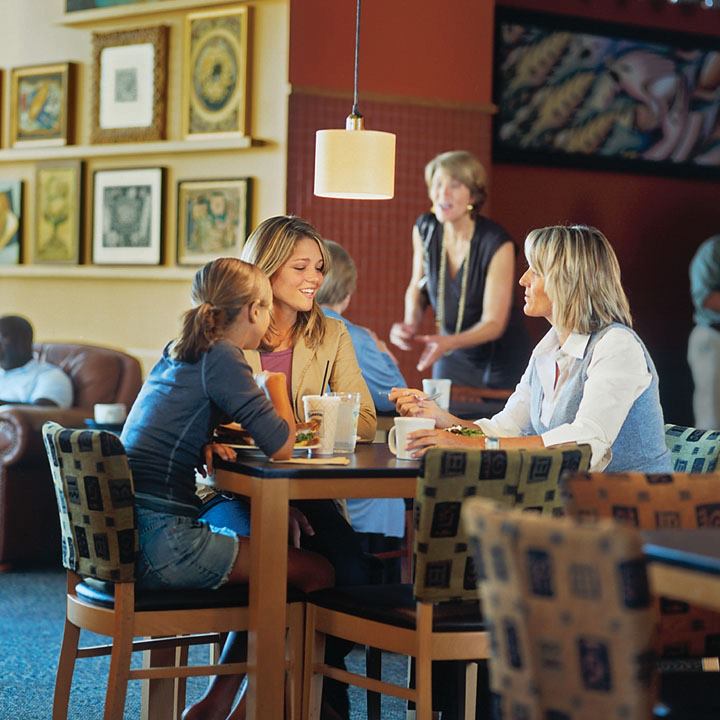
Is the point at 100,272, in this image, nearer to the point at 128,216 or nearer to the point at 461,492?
the point at 128,216

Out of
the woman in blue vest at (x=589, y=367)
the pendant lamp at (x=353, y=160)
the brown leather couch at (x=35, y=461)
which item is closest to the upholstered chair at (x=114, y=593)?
the woman in blue vest at (x=589, y=367)

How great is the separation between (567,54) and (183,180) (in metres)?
2.20

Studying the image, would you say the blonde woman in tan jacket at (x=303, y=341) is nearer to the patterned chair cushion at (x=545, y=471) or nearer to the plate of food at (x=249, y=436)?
the plate of food at (x=249, y=436)

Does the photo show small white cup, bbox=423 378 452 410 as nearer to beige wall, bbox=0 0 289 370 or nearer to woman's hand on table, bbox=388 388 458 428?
woman's hand on table, bbox=388 388 458 428

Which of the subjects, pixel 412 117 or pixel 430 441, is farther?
pixel 412 117

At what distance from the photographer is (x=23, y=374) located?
22.5 feet

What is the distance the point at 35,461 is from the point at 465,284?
2098 mm

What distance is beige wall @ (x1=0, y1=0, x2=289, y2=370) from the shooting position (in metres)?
6.73

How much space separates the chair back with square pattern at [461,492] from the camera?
2914mm

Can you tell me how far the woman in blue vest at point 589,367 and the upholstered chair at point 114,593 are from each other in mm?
628

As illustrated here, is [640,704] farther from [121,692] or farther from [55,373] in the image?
[55,373]

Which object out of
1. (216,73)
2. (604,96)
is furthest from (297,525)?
(604,96)

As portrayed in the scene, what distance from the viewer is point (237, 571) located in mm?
3373

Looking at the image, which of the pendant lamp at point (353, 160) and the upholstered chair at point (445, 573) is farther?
the pendant lamp at point (353, 160)
